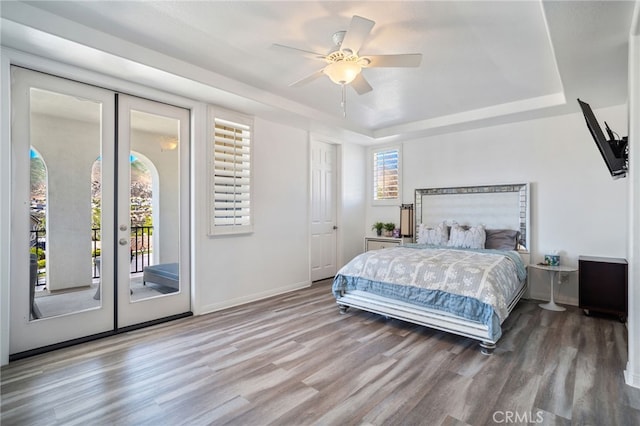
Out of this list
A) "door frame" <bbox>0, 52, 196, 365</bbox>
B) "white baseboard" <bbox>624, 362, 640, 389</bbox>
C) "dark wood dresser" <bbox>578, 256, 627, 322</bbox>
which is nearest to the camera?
"white baseboard" <bbox>624, 362, 640, 389</bbox>

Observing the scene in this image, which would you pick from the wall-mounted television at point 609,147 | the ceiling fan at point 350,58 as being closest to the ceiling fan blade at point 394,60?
the ceiling fan at point 350,58

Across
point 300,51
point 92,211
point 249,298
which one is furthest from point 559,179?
point 92,211

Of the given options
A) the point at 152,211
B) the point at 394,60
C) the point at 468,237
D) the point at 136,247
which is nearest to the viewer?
the point at 394,60

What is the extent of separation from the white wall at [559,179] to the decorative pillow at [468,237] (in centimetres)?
75

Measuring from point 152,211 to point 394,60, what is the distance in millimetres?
2972

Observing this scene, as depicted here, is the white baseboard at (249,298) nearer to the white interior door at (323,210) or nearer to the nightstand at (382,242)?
the white interior door at (323,210)

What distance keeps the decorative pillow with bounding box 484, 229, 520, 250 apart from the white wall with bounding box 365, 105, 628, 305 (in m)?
0.27

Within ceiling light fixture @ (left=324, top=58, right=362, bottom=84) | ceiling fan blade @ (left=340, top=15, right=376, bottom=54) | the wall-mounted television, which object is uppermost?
ceiling fan blade @ (left=340, top=15, right=376, bottom=54)

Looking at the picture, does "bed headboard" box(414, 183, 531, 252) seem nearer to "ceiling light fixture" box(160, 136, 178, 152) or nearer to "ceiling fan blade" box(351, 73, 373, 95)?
"ceiling fan blade" box(351, 73, 373, 95)

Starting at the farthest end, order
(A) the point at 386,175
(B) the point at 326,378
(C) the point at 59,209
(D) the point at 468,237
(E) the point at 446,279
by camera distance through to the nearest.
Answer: (A) the point at 386,175 < (D) the point at 468,237 < (E) the point at 446,279 < (C) the point at 59,209 < (B) the point at 326,378

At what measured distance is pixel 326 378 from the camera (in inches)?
92.9

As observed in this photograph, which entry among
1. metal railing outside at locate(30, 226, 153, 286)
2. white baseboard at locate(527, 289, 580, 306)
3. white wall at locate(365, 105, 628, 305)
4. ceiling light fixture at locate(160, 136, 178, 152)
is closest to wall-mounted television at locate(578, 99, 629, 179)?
white wall at locate(365, 105, 628, 305)

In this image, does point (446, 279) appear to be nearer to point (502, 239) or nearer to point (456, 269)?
point (456, 269)

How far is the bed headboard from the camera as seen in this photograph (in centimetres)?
455
